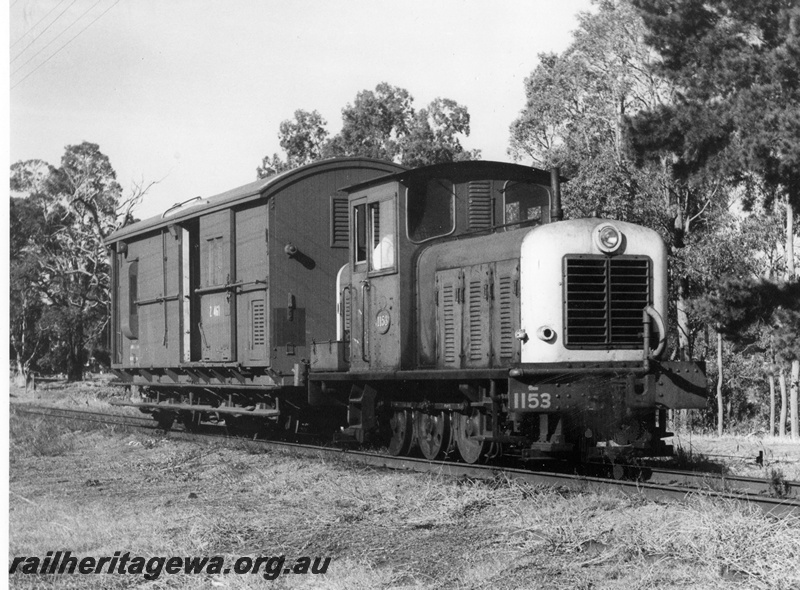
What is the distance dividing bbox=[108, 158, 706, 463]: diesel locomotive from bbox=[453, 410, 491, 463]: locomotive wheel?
0.07 feet

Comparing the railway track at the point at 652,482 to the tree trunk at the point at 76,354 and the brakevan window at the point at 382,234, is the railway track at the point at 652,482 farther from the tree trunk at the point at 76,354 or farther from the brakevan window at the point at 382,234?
the tree trunk at the point at 76,354

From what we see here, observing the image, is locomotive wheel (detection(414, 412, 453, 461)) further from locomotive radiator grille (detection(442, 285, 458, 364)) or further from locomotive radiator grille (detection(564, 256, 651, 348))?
locomotive radiator grille (detection(564, 256, 651, 348))

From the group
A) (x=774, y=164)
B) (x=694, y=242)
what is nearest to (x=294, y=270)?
(x=774, y=164)

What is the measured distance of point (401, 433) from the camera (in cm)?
1192

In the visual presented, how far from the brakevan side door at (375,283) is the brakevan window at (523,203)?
1291mm

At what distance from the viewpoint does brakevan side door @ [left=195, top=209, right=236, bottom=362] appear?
49.8ft

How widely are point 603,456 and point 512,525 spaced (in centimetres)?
290

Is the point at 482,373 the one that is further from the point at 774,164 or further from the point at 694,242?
the point at 694,242

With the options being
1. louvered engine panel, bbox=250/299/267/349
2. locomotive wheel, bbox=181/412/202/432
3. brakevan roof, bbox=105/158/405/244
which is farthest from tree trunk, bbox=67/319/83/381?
louvered engine panel, bbox=250/299/267/349

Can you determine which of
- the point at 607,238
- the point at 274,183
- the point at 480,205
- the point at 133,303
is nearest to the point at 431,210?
the point at 480,205

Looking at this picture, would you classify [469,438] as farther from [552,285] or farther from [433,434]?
[552,285]

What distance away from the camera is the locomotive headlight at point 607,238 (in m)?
9.52

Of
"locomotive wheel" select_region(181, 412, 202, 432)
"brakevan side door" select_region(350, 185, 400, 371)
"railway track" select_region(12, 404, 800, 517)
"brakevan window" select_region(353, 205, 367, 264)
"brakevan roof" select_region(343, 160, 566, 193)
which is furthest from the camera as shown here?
"locomotive wheel" select_region(181, 412, 202, 432)

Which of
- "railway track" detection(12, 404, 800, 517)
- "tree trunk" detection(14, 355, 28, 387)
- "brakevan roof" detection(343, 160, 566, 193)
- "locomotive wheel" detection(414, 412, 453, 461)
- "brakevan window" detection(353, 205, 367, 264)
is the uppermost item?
"brakevan roof" detection(343, 160, 566, 193)
